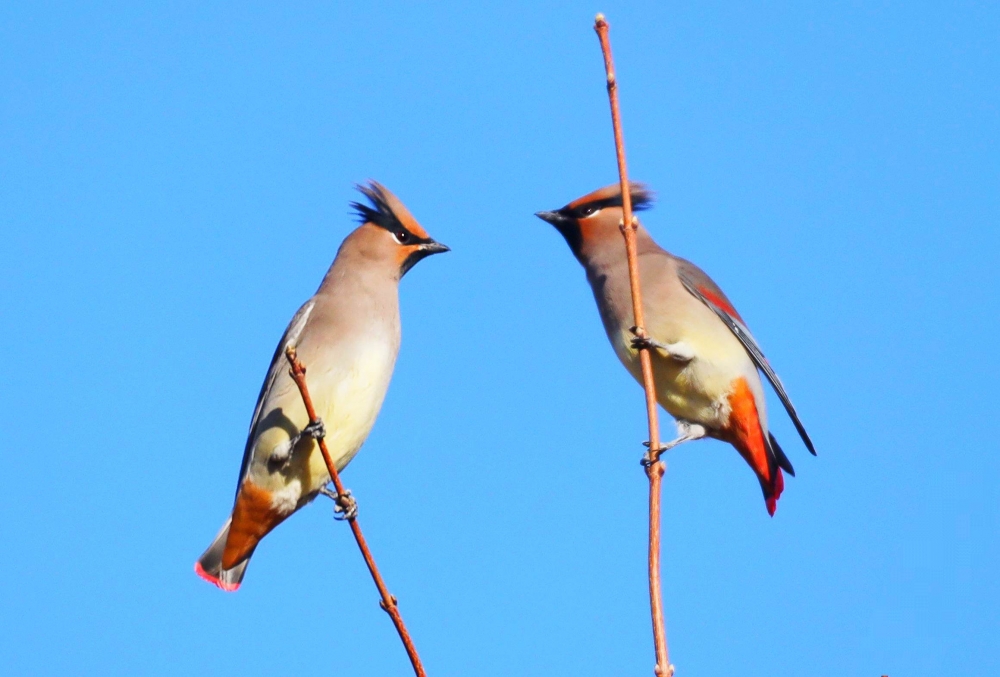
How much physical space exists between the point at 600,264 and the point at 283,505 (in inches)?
64.8

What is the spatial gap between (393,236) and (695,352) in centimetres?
144

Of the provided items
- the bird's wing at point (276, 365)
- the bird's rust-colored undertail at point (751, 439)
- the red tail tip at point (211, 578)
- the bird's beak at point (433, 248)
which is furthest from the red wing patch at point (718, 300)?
the red tail tip at point (211, 578)

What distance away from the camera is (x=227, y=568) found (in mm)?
4711

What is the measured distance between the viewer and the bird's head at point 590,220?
5.14 m

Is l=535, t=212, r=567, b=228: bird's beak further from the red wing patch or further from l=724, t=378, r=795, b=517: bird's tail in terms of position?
l=724, t=378, r=795, b=517: bird's tail

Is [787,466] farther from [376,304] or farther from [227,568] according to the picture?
[227,568]

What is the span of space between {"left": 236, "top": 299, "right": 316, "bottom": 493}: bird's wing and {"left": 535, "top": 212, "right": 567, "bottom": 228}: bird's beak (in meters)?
1.16

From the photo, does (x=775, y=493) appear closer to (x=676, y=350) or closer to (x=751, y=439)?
(x=751, y=439)

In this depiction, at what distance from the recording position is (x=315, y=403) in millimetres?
4395

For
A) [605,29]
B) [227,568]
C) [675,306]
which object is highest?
[605,29]

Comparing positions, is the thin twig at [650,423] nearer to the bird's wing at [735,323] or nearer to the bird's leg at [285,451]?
the bird's leg at [285,451]

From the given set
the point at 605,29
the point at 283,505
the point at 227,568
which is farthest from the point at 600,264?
the point at 605,29

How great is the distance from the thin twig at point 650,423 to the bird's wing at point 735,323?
1997 millimetres

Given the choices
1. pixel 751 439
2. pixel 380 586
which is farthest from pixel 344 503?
pixel 751 439
